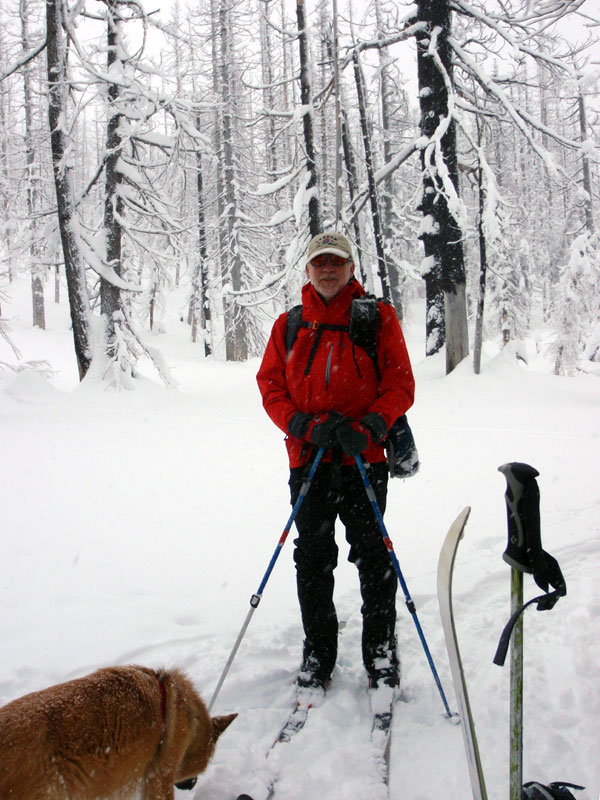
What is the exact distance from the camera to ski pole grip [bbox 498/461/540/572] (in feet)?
5.69

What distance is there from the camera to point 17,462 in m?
7.34

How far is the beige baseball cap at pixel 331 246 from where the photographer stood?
304cm

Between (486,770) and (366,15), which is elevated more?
(366,15)

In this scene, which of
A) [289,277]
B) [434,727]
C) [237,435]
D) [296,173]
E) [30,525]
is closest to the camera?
[434,727]

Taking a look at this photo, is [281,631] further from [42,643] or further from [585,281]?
[585,281]

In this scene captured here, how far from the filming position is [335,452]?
307 centimetres

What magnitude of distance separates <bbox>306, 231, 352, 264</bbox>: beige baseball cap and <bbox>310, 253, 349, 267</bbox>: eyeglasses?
2cm

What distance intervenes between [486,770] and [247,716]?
1.21 m

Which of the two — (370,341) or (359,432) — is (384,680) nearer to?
(359,432)

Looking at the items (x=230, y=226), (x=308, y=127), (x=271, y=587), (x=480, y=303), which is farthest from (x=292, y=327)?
(x=230, y=226)

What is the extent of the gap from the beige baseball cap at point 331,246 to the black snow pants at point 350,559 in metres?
1.22

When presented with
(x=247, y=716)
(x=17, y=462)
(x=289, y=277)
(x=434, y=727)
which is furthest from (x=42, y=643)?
(x=289, y=277)

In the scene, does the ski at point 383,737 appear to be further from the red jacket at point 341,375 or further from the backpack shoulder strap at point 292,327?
the backpack shoulder strap at point 292,327

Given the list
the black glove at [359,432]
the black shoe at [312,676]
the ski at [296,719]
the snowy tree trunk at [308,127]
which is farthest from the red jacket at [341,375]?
the snowy tree trunk at [308,127]
